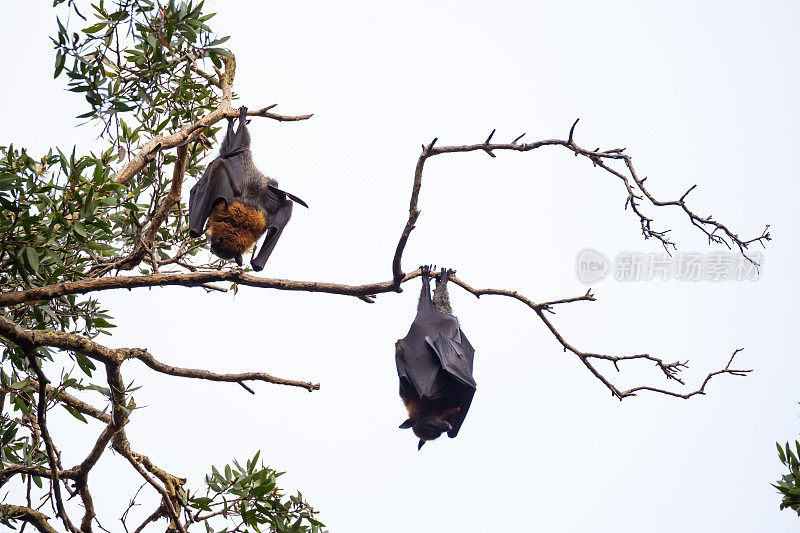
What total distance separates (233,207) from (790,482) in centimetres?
453

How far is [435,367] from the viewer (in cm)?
664

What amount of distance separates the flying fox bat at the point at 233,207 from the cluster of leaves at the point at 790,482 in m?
3.98

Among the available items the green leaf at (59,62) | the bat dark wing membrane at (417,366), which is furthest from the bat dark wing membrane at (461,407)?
the green leaf at (59,62)

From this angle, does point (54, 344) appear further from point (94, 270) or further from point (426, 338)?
point (426, 338)

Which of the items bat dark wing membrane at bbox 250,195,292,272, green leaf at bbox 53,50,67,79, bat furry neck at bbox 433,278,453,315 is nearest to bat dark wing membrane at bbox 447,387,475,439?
bat furry neck at bbox 433,278,453,315

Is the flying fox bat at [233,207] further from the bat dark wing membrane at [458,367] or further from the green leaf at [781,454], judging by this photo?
the green leaf at [781,454]

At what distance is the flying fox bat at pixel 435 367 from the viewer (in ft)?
21.8

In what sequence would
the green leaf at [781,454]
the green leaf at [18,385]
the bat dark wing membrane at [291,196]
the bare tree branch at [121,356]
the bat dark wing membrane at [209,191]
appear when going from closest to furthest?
1. the bare tree branch at [121,356]
2. the green leaf at [781,454]
3. the green leaf at [18,385]
4. the bat dark wing membrane at [209,191]
5. the bat dark wing membrane at [291,196]

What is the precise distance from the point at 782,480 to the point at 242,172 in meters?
4.70

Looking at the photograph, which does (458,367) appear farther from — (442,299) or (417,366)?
(442,299)

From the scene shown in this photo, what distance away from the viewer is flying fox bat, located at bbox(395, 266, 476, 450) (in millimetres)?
6648

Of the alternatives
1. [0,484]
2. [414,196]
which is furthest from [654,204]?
[0,484]

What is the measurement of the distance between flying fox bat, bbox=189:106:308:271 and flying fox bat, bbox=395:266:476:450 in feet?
4.69

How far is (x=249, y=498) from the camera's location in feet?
17.2
